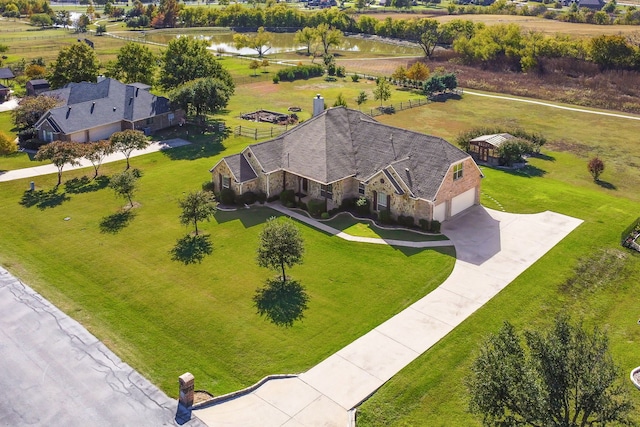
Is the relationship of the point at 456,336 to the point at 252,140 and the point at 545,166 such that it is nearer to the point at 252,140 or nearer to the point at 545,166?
the point at 545,166

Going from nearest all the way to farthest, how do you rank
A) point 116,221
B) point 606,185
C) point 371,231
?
point 371,231 < point 116,221 < point 606,185

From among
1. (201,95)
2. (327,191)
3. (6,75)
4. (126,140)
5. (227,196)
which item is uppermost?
(201,95)

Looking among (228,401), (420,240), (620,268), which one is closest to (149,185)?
(420,240)

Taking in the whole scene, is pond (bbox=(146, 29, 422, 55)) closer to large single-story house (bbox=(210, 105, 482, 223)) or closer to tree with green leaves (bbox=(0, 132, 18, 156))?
tree with green leaves (bbox=(0, 132, 18, 156))

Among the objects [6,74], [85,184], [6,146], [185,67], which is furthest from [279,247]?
[6,74]

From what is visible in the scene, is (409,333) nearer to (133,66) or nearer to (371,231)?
(371,231)

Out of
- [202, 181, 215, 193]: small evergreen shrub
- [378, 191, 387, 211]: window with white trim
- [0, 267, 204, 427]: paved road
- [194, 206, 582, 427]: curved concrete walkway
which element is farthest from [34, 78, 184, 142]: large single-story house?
[194, 206, 582, 427]: curved concrete walkway

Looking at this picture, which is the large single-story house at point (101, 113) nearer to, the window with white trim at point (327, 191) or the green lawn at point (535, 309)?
the window with white trim at point (327, 191)
